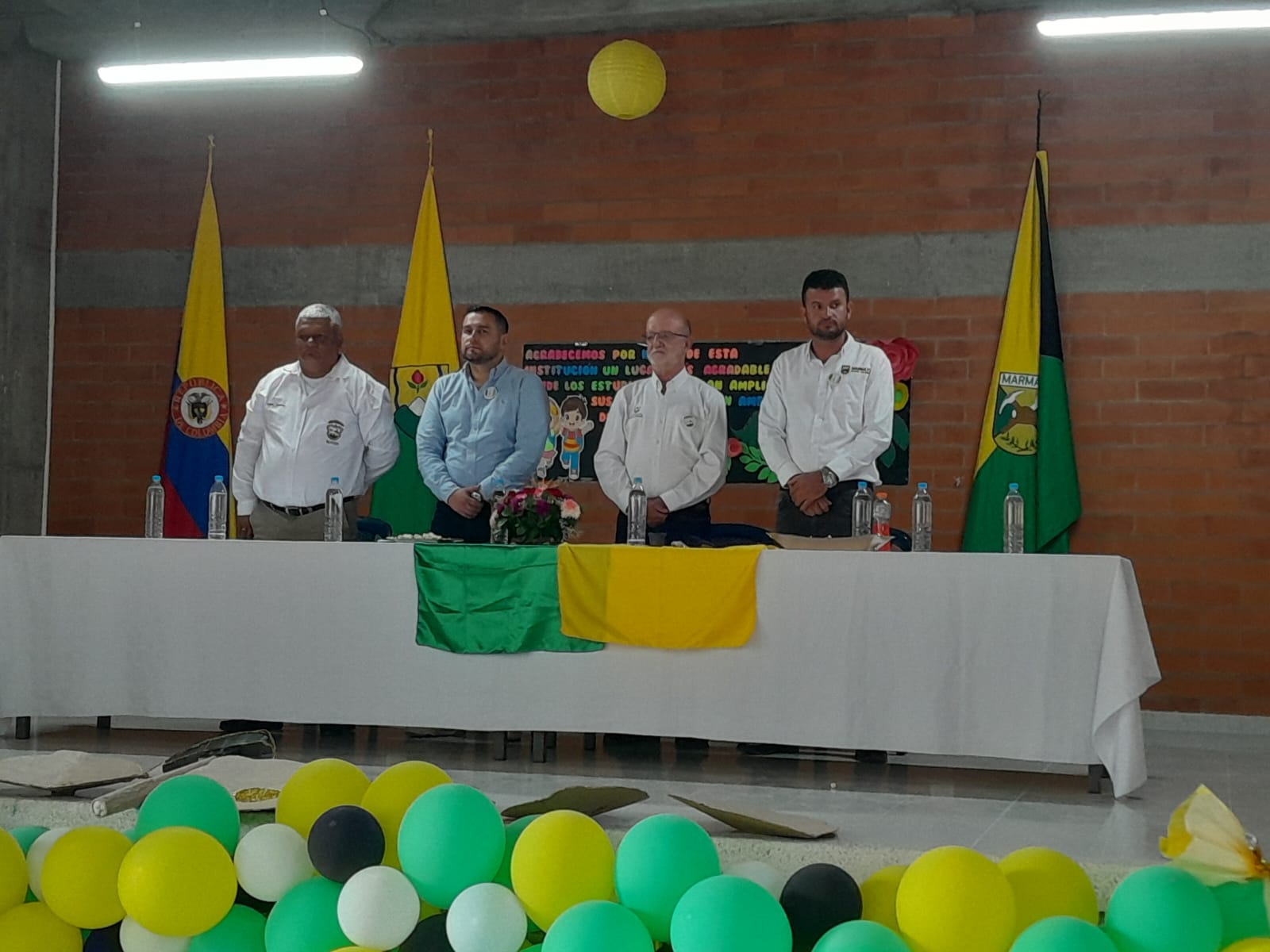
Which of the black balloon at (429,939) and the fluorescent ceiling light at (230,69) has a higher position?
the fluorescent ceiling light at (230,69)

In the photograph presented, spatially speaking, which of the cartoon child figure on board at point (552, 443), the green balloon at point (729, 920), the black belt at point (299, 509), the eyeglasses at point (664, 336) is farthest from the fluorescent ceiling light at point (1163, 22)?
the green balloon at point (729, 920)

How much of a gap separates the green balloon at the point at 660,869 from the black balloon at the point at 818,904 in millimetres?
80

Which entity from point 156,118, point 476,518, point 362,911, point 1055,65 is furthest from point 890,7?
point 362,911

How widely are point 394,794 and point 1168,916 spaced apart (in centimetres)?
81

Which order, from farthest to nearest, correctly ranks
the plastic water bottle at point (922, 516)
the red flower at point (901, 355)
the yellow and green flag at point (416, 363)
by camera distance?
the yellow and green flag at point (416, 363), the red flower at point (901, 355), the plastic water bottle at point (922, 516)

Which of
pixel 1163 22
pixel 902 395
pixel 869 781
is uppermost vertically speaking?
pixel 1163 22

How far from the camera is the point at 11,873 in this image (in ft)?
4.82

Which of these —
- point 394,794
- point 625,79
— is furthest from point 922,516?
point 394,794

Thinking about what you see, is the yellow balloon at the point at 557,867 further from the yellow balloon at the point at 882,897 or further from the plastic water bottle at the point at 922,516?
the plastic water bottle at the point at 922,516

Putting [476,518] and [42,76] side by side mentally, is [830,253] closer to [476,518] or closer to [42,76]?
[476,518]

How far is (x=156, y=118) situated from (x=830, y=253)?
3790 mm

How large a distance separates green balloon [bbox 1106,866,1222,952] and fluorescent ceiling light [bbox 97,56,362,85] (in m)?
5.94

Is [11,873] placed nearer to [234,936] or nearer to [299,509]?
[234,936]

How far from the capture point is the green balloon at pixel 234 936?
4.72 ft
